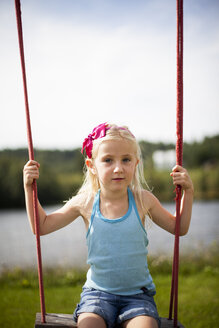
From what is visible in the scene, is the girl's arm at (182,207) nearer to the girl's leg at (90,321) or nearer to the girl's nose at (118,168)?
the girl's nose at (118,168)

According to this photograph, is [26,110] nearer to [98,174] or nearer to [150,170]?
[98,174]

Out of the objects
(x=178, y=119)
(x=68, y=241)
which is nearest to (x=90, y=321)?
(x=178, y=119)

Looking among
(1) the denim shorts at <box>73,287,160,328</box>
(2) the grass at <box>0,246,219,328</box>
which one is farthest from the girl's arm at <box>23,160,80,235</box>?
(2) the grass at <box>0,246,219,328</box>

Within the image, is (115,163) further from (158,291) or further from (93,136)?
(158,291)

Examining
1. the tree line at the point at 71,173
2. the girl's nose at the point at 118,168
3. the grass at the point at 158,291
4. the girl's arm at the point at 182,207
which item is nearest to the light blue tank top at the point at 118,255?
the girl's arm at the point at 182,207

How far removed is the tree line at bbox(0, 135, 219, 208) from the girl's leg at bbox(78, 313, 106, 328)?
1062 centimetres

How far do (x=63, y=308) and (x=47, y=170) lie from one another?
38.0ft

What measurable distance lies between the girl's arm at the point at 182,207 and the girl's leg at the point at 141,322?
0.56 metres

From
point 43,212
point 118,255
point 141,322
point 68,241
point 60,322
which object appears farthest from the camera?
point 68,241

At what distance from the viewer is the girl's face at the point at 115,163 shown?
210cm

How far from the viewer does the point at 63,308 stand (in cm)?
414

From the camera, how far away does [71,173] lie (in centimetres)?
1638

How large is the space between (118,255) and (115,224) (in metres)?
0.19

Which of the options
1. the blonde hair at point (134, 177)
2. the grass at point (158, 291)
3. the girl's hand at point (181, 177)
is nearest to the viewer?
the girl's hand at point (181, 177)
